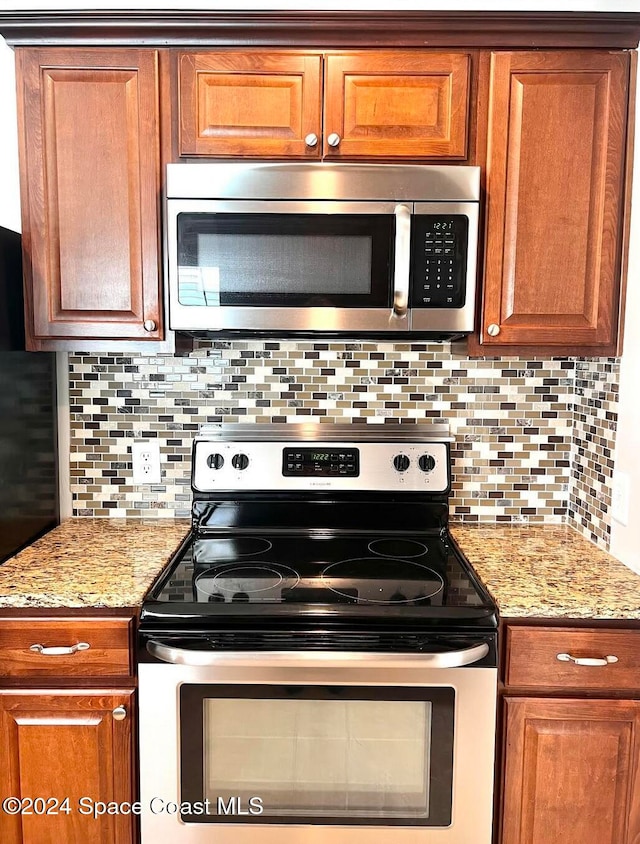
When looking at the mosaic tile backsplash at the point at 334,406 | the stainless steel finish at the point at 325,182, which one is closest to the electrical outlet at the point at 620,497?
the mosaic tile backsplash at the point at 334,406

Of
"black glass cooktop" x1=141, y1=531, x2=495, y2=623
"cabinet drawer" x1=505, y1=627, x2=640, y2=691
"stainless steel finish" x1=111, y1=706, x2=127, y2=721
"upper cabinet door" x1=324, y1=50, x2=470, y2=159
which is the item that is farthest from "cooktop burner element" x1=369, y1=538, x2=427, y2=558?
"upper cabinet door" x1=324, y1=50, x2=470, y2=159

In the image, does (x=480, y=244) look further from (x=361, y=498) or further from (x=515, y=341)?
(x=361, y=498)

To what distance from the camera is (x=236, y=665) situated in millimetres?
1353

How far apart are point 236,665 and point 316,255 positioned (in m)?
0.98

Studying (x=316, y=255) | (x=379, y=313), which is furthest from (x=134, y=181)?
(x=379, y=313)

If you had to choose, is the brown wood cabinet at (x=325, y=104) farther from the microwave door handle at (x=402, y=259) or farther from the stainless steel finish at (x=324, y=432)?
the stainless steel finish at (x=324, y=432)

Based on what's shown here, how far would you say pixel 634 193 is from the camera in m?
1.59

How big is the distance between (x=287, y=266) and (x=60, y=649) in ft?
3.40

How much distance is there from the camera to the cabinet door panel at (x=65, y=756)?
1.39 meters

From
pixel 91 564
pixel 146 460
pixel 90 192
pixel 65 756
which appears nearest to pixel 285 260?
pixel 90 192

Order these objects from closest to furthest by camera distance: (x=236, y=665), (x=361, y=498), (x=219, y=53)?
(x=236, y=665), (x=219, y=53), (x=361, y=498)

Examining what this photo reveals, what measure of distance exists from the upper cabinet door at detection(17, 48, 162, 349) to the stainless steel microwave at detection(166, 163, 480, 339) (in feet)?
0.37

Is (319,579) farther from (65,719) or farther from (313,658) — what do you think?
(65,719)

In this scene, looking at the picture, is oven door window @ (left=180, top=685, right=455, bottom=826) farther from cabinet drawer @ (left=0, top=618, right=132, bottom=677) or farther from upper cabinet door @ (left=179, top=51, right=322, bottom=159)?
upper cabinet door @ (left=179, top=51, right=322, bottom=159)
